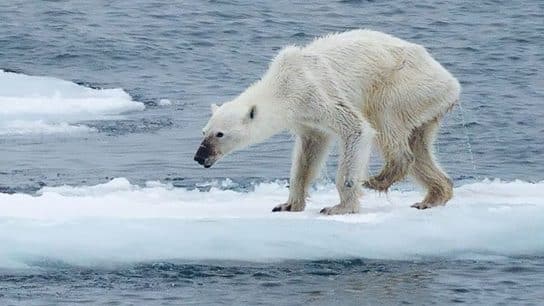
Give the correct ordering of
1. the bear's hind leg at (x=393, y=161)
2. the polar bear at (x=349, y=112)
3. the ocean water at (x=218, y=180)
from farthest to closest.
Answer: the bear's hind leg at (x=393, y=161)
the polar bear at (x=349, y=112)
the ocean water at (x=218, y=180)

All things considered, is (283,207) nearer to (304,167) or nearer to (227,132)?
(304,167)

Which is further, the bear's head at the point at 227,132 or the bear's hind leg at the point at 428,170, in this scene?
the bear's hind leg at the point at 428,170

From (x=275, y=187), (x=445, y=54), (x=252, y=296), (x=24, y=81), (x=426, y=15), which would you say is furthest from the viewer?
(x=426, y=15)

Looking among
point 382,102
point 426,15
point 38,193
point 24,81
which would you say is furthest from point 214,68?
point 382,102

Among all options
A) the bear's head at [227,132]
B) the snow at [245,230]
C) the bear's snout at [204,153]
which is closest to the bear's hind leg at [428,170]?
the snow at [245,230]

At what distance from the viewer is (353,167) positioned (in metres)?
11.2

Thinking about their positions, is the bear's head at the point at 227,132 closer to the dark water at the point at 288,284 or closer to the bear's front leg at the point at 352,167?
the bear's front leg at the point at 352,167

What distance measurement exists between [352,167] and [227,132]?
0.97 meters

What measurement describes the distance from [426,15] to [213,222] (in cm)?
1716

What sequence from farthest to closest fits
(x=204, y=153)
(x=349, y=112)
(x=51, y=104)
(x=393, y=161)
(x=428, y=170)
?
(x=51, y=104) < (x=428, y=170) < (x=393, y=161) < (x=349, y=112) < (x=204, y=153)

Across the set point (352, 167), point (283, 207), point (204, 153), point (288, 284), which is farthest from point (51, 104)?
point (288, 284)

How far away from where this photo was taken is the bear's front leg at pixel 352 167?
11141 mm

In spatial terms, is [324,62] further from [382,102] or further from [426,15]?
[426,15]

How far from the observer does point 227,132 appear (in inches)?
433
